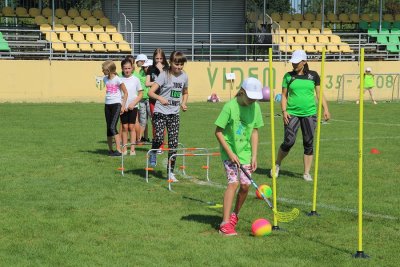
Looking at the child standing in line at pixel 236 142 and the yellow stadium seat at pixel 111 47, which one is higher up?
the yellow stadium seat at pixel 111 47

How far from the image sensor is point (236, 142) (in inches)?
327

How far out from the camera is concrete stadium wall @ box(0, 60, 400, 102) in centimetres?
3058

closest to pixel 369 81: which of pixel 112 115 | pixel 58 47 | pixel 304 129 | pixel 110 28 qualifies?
pixel 110 28

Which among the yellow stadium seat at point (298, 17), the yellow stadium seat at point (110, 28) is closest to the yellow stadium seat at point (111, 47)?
the yellow stadium seat at point (110, 28)

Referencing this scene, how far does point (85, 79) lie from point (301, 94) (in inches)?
807

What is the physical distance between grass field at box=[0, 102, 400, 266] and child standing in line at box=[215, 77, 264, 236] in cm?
32

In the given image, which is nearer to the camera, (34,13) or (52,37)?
(52,37)

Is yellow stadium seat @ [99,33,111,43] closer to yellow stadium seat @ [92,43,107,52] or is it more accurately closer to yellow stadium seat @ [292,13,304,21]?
yellow stadium seat @ [92,43,107,52]

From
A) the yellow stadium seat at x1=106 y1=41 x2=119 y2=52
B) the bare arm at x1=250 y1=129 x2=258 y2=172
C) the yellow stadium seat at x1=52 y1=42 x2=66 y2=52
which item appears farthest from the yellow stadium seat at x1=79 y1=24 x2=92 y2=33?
the bare arm at x1=250 y1=129 x2=258 y2=172

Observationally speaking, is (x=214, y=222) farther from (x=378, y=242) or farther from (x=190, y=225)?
(x=378, y=242)

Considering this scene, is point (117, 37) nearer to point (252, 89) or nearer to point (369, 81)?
point (369, 81)

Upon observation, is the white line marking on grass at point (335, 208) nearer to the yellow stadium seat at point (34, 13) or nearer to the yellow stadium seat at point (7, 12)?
the yellow stadium seat at point (34, 13)

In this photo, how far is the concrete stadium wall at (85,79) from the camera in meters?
30.6

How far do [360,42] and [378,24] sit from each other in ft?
14.3
